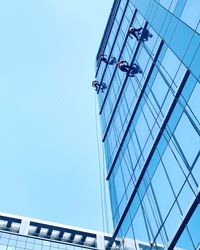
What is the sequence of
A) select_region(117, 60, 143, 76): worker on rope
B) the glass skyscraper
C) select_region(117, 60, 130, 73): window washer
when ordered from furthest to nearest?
select_region(117, 60, 130, 73): window washer < select_region(117, 60, 143, 76): worker on rope < the glass skyscraper

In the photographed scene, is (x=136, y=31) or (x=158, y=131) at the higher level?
(x=136, y=31)

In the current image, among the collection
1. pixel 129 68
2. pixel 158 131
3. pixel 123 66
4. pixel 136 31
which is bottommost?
pixel 129 68

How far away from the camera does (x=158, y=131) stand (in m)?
21.3

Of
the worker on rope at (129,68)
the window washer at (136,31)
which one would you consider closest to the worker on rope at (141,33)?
the window washer at (136,31)

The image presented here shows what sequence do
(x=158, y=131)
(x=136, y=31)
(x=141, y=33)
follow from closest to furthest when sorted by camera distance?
(x=158, y=131), (x=141, y=33), (x=136, y=31)

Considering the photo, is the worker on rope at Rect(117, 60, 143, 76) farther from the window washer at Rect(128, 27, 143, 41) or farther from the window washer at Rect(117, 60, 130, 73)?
the window washer at Rect(128, 27, 143, 41)

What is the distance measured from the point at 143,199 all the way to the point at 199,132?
23.9 ft

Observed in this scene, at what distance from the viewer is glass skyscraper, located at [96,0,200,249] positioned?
16.8m

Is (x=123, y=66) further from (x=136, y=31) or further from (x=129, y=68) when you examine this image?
(x=136, y=31)

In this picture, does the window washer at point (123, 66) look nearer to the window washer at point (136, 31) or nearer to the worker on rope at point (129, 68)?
the worker on rope at point (129, 68)

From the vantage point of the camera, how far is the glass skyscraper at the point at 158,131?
1678 centimetres

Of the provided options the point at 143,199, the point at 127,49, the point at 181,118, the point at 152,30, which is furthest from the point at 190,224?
the point at 127,49

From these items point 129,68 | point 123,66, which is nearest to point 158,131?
point 123,66

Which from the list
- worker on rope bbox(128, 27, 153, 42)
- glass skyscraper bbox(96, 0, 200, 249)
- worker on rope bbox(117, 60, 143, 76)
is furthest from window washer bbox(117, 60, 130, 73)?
worker on rope bbox(128, 27, 153, 42)
